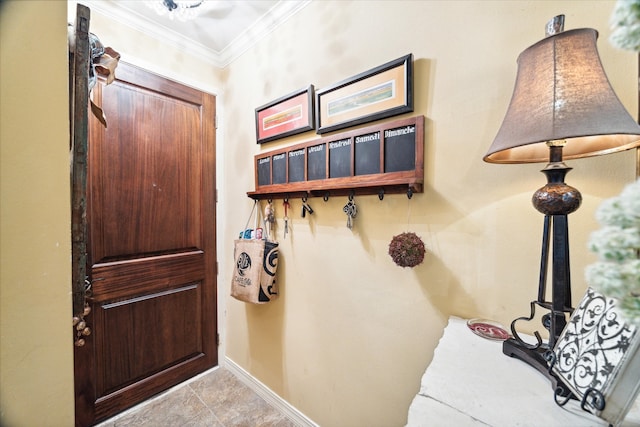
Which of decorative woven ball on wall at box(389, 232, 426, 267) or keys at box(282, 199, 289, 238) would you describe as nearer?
decorative woven ball on wall at box(389, 232, 426, 267)

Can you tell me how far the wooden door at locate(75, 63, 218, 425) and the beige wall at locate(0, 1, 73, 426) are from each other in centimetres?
127

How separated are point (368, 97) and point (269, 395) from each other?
1898 mm

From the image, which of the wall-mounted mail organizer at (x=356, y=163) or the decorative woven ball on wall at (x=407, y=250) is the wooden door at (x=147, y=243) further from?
the decorative woven ball on wall at (x=407, y=250)

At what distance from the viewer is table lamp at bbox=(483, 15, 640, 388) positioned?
52 centimetres

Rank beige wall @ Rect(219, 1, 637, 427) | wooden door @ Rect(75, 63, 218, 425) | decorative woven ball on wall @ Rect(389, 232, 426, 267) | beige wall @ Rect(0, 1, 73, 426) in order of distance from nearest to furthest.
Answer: beige wall @ Rect(0, 1, 73, 426)
beige wall @ Rect(219, 1, 637, 427)
decorative woven ball on wall @ Rect(389, 232, 426, 267)
wooden door @ Rect(75, 63, 218, 425)

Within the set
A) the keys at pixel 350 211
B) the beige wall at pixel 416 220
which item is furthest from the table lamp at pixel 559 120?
the keys at pixel 350 211

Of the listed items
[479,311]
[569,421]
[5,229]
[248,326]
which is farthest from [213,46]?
[569,421]

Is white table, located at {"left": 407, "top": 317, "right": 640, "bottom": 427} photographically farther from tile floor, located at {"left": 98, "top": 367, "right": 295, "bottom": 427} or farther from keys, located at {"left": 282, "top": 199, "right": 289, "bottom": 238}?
tile floor, located at {"left": 98, "top": 367, "right": 295, "bottom": 427}

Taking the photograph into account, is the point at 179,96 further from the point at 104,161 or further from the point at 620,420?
the point at 620,420

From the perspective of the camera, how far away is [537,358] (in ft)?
2.09

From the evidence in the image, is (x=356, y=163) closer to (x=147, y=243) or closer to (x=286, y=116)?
(x=286, y=116)

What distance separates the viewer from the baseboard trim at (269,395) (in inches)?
58.4

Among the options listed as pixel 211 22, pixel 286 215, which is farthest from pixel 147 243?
pixel 211 22

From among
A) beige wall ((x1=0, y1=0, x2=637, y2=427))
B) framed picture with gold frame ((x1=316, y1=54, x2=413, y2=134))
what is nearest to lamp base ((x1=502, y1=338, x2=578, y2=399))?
beige wall ((x1=0, y1=0, x2=637, y2=427))
